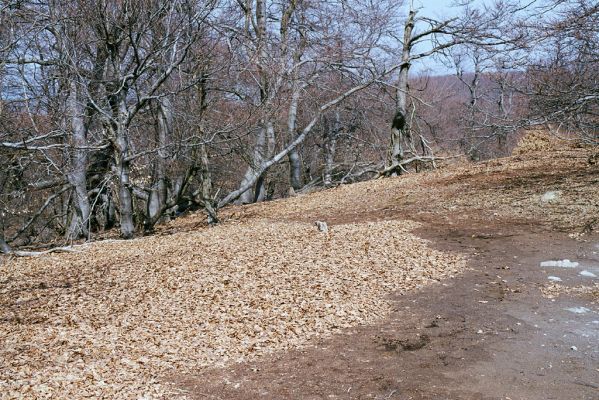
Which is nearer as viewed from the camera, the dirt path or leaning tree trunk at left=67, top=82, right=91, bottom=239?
the dirt path

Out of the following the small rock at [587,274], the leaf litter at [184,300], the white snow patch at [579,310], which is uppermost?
the leaf litter at [184,300]

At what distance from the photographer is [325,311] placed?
19.7ft

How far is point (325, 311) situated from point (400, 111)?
11990 mm

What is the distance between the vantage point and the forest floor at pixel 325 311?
445 cm

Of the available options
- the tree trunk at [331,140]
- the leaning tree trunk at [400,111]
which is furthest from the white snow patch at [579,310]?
the tree trunk at [331,140]

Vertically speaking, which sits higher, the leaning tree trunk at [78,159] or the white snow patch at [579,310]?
the leaning tree trunk at [78,159]

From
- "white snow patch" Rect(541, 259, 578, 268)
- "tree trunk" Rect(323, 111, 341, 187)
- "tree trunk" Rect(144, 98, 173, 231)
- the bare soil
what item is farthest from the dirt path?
"tree trunk" Rect(323, 111, 341, 187)

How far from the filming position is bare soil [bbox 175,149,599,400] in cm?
430

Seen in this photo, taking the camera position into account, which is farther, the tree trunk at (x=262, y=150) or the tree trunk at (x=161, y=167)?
the tree trunk at (x=262, y=150)

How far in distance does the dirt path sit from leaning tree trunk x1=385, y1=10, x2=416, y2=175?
1046cm

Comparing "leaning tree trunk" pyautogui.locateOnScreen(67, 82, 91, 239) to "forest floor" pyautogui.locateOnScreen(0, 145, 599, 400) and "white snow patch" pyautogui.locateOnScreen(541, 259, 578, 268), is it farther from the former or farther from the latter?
"white snow patch" pyautogui.locateOnScreen(541, 259, 578, 268)

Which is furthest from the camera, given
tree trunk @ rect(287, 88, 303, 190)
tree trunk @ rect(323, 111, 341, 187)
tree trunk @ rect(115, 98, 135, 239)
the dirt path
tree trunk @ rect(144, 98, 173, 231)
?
tree trunk @ rect(323, 111, 341, 187)

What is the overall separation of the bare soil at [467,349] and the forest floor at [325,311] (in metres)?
0.02

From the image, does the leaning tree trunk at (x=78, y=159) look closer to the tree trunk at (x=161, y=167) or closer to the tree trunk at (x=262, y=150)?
the tree trunk at (x=161, y=167)
